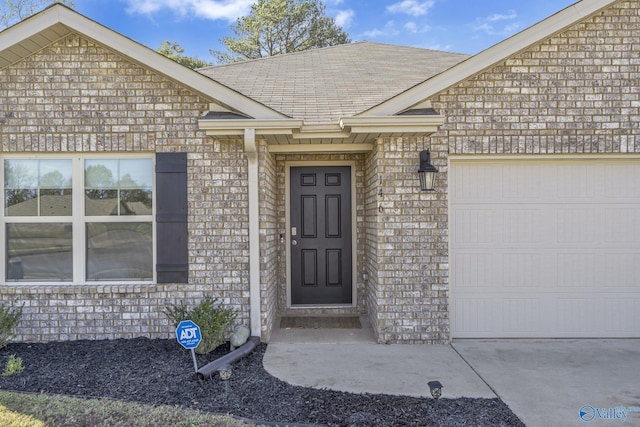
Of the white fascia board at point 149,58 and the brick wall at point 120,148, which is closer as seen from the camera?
the white fascia board at point 149,58

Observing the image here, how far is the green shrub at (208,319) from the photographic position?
433cm

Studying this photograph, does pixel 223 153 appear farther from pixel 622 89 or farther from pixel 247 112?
pixel 622 89

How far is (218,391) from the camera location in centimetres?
354

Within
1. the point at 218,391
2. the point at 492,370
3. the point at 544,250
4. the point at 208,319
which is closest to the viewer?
the point at 218,391

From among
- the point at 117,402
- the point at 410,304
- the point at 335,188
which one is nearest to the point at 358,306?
the point at 410,304

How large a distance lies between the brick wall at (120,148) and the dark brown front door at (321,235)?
1325 mm

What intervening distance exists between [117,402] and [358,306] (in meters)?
3.46

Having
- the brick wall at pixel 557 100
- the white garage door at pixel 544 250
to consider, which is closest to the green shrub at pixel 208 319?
the white garage door at pixel 544 250

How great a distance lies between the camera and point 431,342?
4848 mm

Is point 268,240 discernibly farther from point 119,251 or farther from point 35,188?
point 35,188

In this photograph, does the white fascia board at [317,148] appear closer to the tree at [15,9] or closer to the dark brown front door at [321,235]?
the dark brown front door at [321,235]

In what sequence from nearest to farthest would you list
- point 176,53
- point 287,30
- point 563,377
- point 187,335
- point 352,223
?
point 187,335, point 563,377, point 352,223, point 287,30, point 176,53

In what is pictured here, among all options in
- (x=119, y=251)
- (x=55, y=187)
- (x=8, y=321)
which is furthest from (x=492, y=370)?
(x=55, y=187)

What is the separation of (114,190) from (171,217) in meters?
0.75
